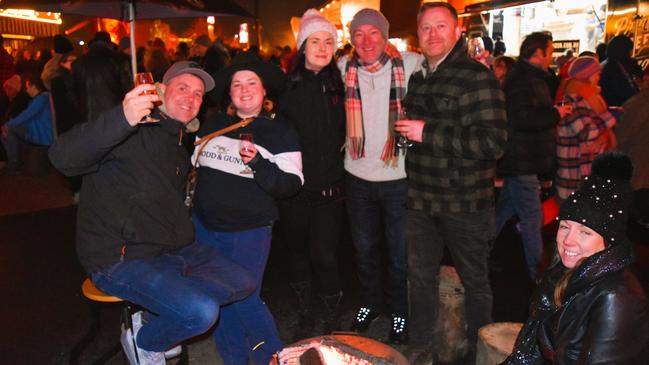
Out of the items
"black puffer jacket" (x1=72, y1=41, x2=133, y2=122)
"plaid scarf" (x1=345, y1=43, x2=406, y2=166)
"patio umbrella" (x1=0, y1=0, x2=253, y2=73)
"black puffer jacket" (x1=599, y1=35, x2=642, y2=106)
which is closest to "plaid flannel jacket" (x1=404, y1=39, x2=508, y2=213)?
"plaid scarf" (x1=345, y1=43, x2=406, y2=166)

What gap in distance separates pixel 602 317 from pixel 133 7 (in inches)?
155

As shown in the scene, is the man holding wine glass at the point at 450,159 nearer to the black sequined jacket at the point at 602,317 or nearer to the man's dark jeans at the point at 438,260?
the man's dark jeans at the point at 438,260

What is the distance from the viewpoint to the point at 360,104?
3787 mm

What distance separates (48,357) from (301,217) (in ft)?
6.86

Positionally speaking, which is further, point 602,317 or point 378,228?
point 378,228

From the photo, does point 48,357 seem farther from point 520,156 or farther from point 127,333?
point 520,156

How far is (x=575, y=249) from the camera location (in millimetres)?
2348

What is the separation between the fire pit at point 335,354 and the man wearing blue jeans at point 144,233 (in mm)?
498

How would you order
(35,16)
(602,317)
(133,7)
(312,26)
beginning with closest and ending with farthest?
(602,317) → (312,26) → (133,7) → (35,16)

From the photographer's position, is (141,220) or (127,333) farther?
(127,333)

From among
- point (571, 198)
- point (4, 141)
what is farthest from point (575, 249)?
point (4, 141)

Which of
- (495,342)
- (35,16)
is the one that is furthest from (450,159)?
(35,16)

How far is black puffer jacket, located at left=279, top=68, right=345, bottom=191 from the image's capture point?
12.5 ft

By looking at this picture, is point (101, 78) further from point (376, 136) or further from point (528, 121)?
point (528, 121)
